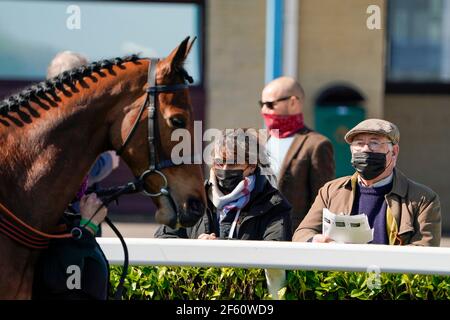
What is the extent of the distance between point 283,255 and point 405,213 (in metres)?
0.81

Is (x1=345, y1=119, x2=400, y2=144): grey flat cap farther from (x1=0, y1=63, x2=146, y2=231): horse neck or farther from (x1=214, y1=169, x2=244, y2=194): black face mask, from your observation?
(x1=0, y1=63, x2=146, y2=231): horse neck

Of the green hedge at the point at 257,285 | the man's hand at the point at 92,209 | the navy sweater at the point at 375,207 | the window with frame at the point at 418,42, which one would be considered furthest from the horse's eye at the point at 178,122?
the window with frame at the point at 418,42

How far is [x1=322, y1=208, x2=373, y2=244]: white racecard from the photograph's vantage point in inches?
189

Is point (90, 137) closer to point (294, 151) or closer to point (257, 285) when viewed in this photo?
point (257, 285)

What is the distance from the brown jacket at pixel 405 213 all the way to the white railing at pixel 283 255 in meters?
0.51

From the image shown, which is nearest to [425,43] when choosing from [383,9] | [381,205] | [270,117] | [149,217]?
[383,9]

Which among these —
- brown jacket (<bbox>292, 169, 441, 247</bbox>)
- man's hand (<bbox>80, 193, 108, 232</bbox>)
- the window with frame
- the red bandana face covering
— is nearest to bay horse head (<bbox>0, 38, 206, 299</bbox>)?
man's hand (<bbox>80, 193, 108, 232</bbox>)

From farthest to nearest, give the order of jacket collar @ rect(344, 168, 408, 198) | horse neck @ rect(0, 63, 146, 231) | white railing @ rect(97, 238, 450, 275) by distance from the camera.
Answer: jacket collar @ rect(344, 168, 408, 198) → white railing @ rect(97, 238, 450, 275) → horse neck @ rect(0, 63, 146, 231)

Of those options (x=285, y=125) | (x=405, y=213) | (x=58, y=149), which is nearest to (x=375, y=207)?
(x=405, y=213)

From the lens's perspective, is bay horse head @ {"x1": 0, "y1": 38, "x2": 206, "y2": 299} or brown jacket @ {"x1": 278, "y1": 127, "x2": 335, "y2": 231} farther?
brown jacket @ {"x1": 278, "y1": 127, "x2": 335, "y2": 231}

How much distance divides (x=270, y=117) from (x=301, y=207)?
626mm

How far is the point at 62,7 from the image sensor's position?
11.8 m

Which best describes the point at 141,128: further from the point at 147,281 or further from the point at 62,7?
the point at 62,7

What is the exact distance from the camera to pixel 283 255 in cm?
443
